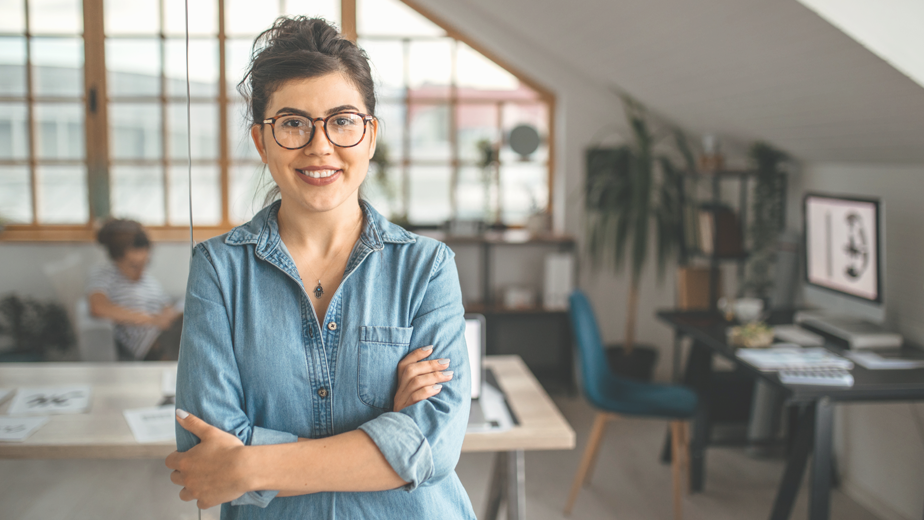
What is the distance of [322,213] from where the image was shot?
1.17m

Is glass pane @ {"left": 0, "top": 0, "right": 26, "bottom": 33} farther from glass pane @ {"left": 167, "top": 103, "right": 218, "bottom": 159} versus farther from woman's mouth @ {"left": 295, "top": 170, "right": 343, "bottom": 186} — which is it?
woman's mouth @ {"left": 295, "top": 170, "right": 343, "bottom": 186}

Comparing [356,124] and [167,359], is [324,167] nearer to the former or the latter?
[356,124]

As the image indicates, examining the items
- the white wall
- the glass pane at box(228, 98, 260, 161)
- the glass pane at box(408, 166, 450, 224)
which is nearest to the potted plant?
the glass pane at box(408, 166, 450, 224)

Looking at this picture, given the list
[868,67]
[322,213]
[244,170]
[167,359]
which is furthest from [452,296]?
[868,67]

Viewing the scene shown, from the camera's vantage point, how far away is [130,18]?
178 cm

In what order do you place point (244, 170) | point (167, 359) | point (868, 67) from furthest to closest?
point (868, 67)
point (167, 359)
point (244, 170)

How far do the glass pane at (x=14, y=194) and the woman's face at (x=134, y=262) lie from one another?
411 millimetres

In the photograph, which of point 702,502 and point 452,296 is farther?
point 702,502

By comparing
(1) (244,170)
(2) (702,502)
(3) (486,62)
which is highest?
(3) (486,62)

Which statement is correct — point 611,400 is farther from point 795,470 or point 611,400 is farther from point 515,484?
point 515,484

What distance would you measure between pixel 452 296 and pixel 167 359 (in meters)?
1.30

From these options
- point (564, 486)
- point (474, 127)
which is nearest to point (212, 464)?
point (564, 486)

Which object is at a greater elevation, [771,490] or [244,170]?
[244,170]

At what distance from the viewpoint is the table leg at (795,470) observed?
2.58 meters
